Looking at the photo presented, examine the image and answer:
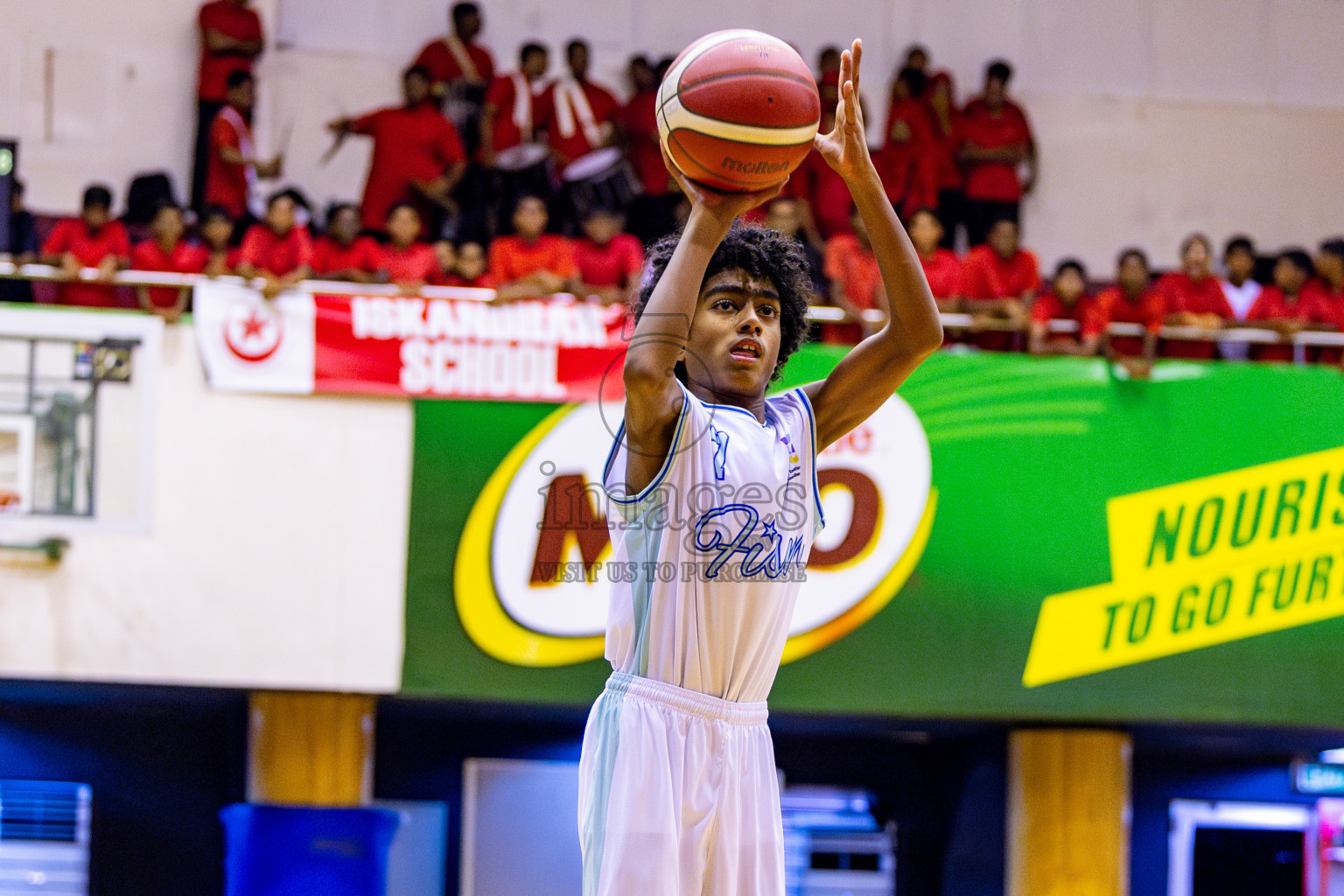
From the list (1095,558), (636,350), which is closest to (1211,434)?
(1095,558)

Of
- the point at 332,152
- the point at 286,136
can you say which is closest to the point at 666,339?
the point at 332,152

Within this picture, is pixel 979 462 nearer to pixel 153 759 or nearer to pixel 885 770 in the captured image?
pixel 885 770

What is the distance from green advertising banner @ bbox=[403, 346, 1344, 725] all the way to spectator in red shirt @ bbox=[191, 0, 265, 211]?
3625mm

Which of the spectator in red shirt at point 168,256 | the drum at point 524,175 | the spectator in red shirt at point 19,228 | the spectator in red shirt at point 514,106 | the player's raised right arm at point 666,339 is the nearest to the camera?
the player's raised right arm at point 666,339

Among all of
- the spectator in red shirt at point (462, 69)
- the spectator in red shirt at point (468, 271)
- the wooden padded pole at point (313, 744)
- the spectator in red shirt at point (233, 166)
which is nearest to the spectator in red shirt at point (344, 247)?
the spectator in red shirt at point (468, 271)

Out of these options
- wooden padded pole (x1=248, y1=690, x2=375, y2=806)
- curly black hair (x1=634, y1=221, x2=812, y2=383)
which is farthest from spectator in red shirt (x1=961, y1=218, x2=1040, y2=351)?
curly black hair (x1=634, y1=221, x2=812, y2=383)

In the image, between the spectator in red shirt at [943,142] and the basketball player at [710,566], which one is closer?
the basketball player at [710,566]

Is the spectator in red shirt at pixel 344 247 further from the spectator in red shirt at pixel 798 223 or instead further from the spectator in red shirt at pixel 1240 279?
the spectator in red shirt at pixel 1240 279

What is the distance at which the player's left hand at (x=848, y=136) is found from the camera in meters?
2.94

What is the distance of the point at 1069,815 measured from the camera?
735cm

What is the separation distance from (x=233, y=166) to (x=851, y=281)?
12.1ft

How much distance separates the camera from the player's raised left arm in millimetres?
2949

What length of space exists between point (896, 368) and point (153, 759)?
6918 mm

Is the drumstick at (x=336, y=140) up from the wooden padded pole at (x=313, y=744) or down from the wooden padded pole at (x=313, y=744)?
up
